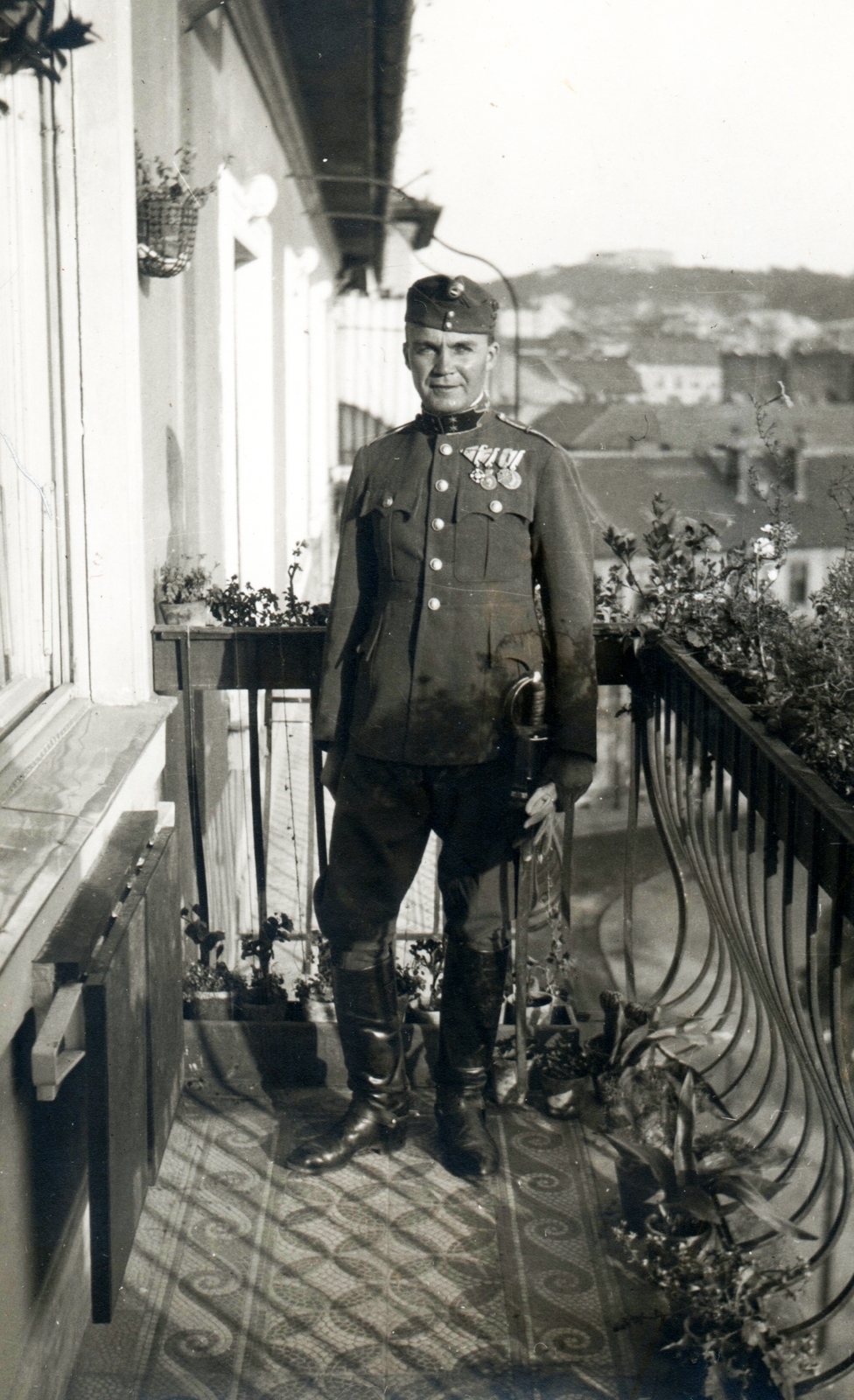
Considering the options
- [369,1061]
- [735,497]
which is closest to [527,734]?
[369,1061]

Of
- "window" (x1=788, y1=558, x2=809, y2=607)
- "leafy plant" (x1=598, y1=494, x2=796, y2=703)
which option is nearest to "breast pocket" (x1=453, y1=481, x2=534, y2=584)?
"leafy plant" (x1=598, y1=494, x2=796, y2=703)

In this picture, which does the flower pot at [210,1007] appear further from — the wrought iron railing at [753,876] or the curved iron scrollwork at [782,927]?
the curved iron scrollwork at [782,927]

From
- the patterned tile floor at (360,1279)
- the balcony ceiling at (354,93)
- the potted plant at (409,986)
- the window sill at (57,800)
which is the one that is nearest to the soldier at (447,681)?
the patterned tile floor at (360,1279)

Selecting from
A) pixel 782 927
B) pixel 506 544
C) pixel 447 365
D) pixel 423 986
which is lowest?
pixel 423 986

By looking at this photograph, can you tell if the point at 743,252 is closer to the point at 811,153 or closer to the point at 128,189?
the point at 811,153

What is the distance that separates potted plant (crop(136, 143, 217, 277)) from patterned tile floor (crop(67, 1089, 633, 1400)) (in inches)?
77.9

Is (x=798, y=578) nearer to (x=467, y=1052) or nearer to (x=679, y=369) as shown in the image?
(x=679, y=369)

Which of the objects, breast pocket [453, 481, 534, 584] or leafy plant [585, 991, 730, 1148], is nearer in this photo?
breast pocket [453, 481, 534, 584]

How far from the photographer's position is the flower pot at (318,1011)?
9.02 ft

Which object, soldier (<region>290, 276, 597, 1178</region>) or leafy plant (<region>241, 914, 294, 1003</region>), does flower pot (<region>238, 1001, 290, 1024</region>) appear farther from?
soldier (<region>290, 276, 597, 1178</region>)

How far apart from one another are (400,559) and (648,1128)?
1242mm

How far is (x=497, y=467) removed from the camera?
221cm

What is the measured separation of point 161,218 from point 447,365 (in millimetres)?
915

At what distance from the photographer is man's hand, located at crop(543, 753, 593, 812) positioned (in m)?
2.22
